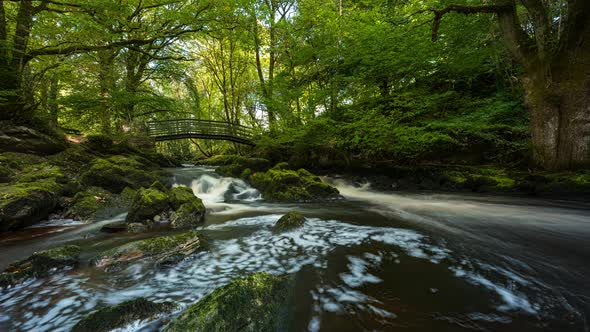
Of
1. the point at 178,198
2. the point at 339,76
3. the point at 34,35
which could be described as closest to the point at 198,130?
the point at 34,35

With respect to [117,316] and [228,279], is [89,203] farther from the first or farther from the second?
[117,316]

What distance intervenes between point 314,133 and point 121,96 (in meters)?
9.84

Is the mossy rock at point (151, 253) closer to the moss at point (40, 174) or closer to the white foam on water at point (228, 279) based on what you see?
the white foam on water at point (228, 279)

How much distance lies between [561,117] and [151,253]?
9.79 metres

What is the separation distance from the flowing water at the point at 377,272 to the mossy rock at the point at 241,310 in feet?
0.65

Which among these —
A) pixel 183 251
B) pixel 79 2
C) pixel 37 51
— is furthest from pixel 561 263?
pixel 37 51

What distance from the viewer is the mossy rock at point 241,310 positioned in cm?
166

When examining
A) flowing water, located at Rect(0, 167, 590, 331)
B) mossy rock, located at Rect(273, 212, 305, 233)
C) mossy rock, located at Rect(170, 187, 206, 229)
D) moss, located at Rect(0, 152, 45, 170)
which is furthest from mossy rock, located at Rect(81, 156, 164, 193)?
mossy rock, located at Rect(273, 212, 305, 233)

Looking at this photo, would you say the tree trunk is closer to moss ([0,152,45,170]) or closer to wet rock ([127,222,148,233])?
moss ([0,152,45,170])

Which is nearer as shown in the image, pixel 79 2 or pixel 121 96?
pixel 79 2

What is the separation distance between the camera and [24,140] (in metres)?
7.49

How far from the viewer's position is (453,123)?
25.0 ft

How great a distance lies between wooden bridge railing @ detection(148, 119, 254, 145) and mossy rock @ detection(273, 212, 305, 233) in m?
12.8

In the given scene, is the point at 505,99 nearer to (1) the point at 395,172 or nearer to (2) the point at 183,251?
(1) the point at 395,172
